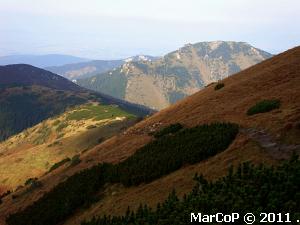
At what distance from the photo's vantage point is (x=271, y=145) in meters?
21.9

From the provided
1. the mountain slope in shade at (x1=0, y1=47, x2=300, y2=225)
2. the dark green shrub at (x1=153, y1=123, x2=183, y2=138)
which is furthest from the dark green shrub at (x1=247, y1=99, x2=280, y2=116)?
the dark green shrub at (x1=153, y1=123, x2=183, y2=138)

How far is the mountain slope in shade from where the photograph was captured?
71.9 ft

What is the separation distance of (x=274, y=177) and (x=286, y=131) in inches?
297

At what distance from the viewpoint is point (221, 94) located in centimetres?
3928

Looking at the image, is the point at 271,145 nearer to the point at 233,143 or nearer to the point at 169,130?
the point at 233,143

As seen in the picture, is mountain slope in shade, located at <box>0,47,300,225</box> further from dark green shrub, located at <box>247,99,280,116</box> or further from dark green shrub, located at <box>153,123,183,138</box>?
dark green shrub, located at <box>153,123,183,138</box>

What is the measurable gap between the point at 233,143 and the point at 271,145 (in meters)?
2.98

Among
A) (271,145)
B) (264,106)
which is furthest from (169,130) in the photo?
(271,145)

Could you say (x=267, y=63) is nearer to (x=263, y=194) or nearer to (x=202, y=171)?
(x=202, y=171)

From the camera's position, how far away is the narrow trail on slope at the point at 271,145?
20314 millimetres

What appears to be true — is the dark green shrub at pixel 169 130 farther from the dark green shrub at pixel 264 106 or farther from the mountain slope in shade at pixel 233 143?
the dark green shrub at pixel 264 106

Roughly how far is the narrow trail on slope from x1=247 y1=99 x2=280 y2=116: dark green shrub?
3443mm

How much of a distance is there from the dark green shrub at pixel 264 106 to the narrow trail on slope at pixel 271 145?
3443 millimetres

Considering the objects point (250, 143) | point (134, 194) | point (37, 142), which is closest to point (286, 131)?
point (250, 143)
